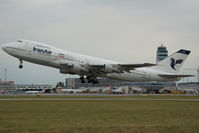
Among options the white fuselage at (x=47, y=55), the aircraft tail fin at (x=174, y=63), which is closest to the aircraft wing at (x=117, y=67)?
the white fuselage at (x=47, y=55)

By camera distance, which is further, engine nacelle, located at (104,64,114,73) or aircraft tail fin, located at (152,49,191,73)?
aircraft tail fin, located at (152,49,191,73)

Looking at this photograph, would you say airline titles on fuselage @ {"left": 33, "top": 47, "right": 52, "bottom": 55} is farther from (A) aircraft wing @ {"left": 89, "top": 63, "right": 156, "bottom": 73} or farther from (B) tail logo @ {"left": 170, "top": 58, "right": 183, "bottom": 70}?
(B) tail logo @ {"left": 170, "top": 58, "right": 183, "bottom": 70}

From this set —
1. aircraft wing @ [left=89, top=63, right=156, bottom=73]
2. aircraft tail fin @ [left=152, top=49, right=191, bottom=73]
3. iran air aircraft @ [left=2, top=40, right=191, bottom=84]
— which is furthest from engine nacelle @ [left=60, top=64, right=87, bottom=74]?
aircraft tail fin @ [left=152, top=49, right=191, bottom=73]

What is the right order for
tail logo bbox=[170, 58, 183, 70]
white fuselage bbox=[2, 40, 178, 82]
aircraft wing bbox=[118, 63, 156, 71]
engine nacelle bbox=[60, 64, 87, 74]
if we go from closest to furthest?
white fuselage bbox=[2, 40, 178, 82], engine nacelle bbox=[60, 64, 87, 74], aircraft wing bbox=[118, 63, 156, 71], tail logo bbox=[170, 58, 183, 70]

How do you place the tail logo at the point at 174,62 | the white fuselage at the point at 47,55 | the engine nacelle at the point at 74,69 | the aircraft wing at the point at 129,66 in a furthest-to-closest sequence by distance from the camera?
the tail logo at the point at 174,62 → the aircraft wing at the point at 129,66 → the engine nacelle at the point at 74,69 → the white fuselage at the point at 47,55

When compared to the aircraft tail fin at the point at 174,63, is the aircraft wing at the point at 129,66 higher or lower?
lower

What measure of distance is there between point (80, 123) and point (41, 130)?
125 inches

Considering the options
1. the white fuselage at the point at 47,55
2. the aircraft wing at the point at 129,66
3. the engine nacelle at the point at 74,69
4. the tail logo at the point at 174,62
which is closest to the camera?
the white fuselage at the point at 47,55

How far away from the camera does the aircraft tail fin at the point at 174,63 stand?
202ft

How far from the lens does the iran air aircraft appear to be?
157ft

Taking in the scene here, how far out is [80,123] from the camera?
59.4 feet

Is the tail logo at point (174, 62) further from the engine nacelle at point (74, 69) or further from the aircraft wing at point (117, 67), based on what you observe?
the engine nacelle at point (74, 69)

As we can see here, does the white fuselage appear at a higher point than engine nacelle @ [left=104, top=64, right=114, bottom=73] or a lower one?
higher

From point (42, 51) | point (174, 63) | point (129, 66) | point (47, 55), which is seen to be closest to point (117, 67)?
point (129, 66)
